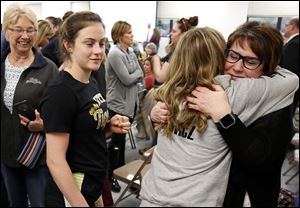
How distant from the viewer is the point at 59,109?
55 centimetres

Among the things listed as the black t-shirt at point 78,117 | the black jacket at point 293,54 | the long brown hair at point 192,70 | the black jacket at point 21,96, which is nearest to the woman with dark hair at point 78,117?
the black t-shirt at point 78,117

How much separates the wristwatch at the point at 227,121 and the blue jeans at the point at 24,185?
2.43ft

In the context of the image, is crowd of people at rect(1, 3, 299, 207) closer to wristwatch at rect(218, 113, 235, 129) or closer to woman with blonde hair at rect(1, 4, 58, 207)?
wristwatch at rect(218, 113, 235, 129)

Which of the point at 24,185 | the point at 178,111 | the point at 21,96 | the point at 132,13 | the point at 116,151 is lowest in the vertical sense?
the point at 24,185

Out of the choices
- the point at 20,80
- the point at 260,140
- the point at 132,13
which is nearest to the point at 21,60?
Result: the point at 20,80

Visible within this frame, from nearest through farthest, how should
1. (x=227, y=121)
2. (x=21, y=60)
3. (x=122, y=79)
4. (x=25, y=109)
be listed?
(x=227, y=121) → (x=122, y=79) → (x=25, y=109) → (x=21, y=60)

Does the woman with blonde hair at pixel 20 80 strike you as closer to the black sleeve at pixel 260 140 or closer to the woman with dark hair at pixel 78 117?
the woman with dark hair at pixel 78 117

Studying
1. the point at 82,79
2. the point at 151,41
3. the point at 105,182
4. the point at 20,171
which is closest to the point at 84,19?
the point at 82,79

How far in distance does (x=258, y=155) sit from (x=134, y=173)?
0.24 m

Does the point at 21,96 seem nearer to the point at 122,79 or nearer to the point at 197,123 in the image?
the point at 122,79

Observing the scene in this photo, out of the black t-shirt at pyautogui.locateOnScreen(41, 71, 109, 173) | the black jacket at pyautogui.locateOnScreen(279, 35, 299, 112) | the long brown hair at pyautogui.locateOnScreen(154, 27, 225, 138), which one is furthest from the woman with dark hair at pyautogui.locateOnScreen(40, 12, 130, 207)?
the black jacket at pyautogui.locateOnScreen(279, 35, 299, 112)

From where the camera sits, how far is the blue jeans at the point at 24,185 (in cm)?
98

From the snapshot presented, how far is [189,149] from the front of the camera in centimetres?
42

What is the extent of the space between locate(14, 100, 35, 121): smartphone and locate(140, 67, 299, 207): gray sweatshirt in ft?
1.45
